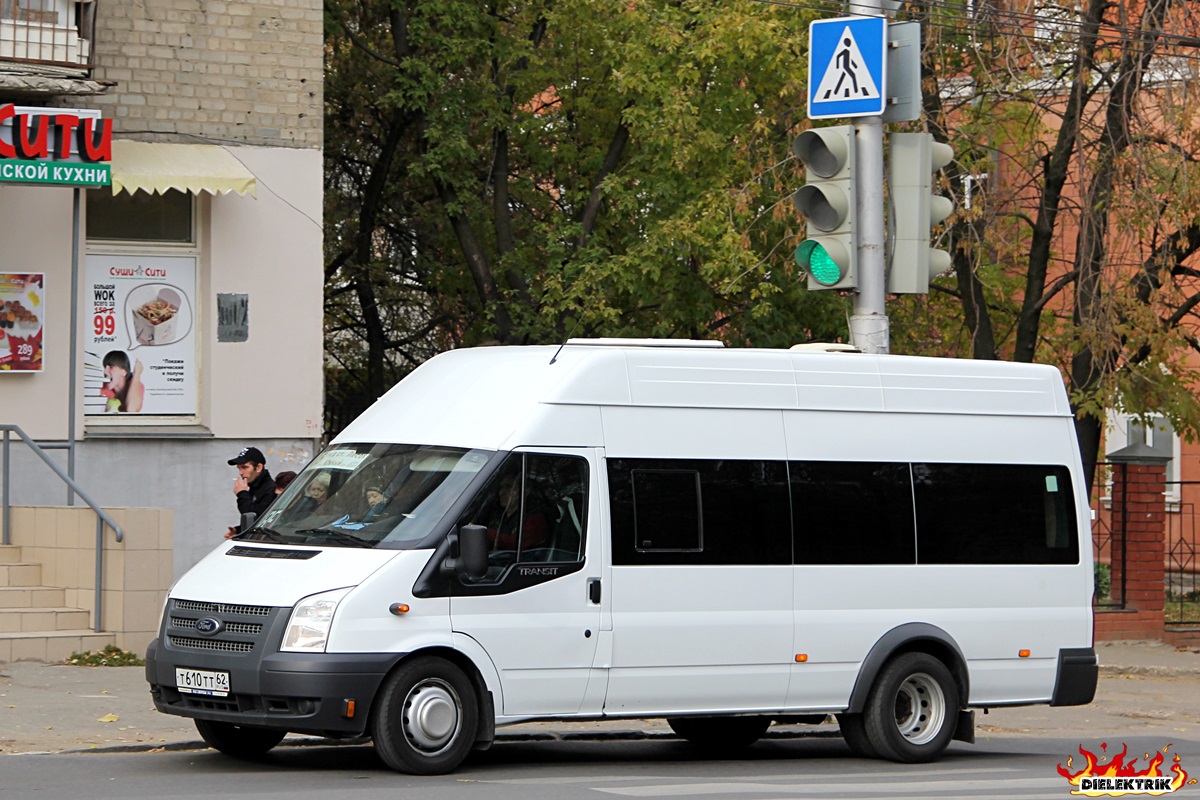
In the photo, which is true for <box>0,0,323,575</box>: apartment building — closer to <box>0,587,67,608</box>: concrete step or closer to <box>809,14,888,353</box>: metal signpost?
<box>0,587,67,608</box>: concrete step

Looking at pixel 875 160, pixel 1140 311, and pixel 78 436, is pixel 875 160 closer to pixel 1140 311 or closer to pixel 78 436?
pixel 1140 311

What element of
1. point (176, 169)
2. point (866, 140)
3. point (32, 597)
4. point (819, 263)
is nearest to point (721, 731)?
point (819, 263)

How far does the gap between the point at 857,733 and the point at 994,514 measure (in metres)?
1.67

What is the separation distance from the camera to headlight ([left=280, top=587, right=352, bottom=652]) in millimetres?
8969

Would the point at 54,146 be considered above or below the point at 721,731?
above

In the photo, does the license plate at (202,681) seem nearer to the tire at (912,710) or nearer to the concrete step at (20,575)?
the tire at (912,710)

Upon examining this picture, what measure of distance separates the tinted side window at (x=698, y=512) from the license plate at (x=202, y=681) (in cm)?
222

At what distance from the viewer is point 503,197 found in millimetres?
25188

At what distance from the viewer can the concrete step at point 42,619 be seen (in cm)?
1434

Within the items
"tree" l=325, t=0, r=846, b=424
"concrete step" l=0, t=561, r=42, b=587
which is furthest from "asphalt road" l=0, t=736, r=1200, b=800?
"tree" l=325, t=0, r=846, b=424

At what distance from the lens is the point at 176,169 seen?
17.1 metres

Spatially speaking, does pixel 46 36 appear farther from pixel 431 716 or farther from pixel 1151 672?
pixel 1151 672

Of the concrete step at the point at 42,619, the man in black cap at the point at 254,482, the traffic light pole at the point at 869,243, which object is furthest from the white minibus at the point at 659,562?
the concrete step at the point at 42,619

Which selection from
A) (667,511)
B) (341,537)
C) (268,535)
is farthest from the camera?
(667,511)
